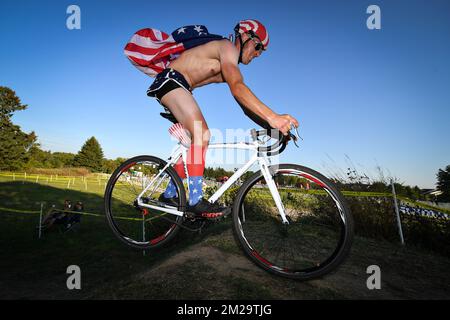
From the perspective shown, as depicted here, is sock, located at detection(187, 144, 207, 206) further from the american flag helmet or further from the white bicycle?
the american flag helmet

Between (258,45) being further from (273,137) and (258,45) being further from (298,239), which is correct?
(298,239)

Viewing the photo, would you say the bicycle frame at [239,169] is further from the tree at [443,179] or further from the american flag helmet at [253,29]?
the tree at [443,179]

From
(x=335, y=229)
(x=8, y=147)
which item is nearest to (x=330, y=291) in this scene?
(x=335, y=229)

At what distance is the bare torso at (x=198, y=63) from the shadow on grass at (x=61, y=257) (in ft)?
12.3

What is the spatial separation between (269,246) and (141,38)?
11.4 feet

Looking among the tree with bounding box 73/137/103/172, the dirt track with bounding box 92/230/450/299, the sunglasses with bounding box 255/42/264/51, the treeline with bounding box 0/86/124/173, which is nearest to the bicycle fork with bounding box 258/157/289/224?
the dirt track with bounding box 92/230/450/299

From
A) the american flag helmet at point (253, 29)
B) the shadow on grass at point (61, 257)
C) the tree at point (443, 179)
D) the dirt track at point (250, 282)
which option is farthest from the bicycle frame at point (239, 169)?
the tree at point (443, 179)

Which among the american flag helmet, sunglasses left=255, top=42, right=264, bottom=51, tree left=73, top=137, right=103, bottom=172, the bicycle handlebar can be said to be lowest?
the bicycle handlebar

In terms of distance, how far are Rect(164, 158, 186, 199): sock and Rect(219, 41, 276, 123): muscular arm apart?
48.3 inches

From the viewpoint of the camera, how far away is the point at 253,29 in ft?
9.52

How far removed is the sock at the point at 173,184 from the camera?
3.04 metres

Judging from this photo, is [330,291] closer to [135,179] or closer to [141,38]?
[135,179]

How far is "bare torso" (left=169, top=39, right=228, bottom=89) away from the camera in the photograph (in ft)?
9.12
